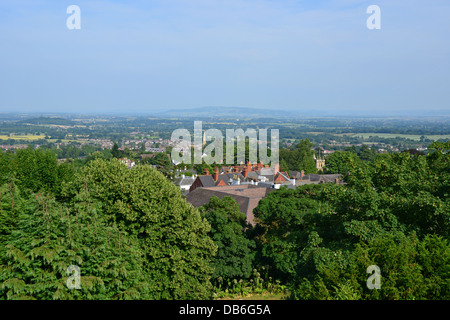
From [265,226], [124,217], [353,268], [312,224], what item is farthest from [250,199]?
[353,268]

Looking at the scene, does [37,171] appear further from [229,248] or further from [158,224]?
[229,248]

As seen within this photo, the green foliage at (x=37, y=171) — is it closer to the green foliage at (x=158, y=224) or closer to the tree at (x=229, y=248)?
the green foliage at (x=158, y=224)

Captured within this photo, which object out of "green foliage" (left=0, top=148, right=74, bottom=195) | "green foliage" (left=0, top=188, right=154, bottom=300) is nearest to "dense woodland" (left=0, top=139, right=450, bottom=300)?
"green foliage" (left=0, top=188, right=154, bottom=300)

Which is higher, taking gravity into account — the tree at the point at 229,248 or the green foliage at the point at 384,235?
the green foliage at the point at 384,235

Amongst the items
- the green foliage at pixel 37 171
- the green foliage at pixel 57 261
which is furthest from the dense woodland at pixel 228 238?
the green foliage at pixel 37 171

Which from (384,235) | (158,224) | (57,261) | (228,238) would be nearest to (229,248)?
(228,238)

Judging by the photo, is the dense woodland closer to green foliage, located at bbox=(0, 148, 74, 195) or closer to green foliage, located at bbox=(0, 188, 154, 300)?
green foliage, located at bbox=(0, 188, 154, 300)
